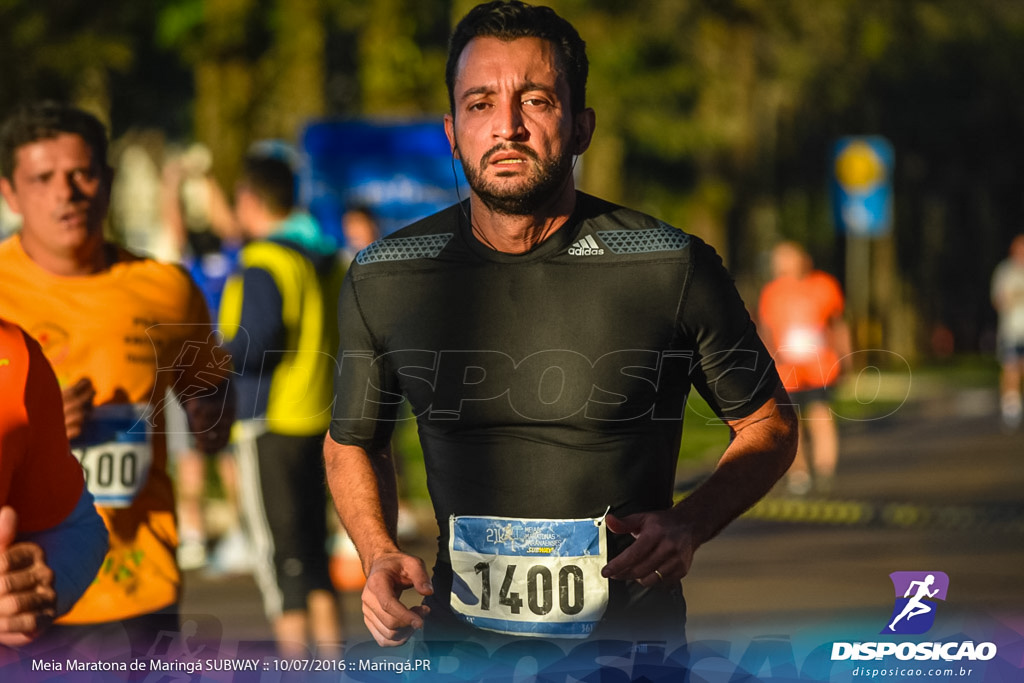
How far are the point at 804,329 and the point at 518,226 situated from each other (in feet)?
37.5

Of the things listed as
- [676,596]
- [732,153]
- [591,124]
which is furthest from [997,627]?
[732,153]

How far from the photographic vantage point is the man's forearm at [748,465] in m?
3.42

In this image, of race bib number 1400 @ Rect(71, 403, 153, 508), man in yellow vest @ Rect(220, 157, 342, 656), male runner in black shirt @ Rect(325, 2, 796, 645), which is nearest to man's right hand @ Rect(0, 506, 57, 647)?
male runner in black shirt @ Rect(325, 2, 796, 645)

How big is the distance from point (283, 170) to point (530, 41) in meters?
4.19

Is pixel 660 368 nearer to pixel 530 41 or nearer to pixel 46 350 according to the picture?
pixel 530 41

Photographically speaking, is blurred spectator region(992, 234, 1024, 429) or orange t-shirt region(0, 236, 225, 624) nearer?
orange t-shirt region(0, 236, 225, 624)

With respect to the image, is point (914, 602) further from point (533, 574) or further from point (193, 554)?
point (193, 554)

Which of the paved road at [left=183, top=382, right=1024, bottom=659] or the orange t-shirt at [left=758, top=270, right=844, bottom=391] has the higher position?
the orange t-shirt at [left=758, top=270, right=844, bottom=391]

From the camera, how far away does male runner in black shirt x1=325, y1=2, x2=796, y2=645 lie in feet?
11.3

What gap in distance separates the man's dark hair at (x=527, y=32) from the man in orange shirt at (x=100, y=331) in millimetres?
1614

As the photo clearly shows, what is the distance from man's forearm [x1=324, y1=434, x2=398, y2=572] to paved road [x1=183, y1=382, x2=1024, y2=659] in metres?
0.90

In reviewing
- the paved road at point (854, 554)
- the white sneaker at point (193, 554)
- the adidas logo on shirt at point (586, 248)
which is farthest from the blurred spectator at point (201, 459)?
the adidas logo on shirt at point (586, 248)

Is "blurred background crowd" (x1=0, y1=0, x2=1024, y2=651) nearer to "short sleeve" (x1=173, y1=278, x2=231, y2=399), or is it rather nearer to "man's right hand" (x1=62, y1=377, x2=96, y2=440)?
"man's right hand" (x1=62, y1=377, x2=96, y2=440)

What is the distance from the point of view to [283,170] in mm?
7555
